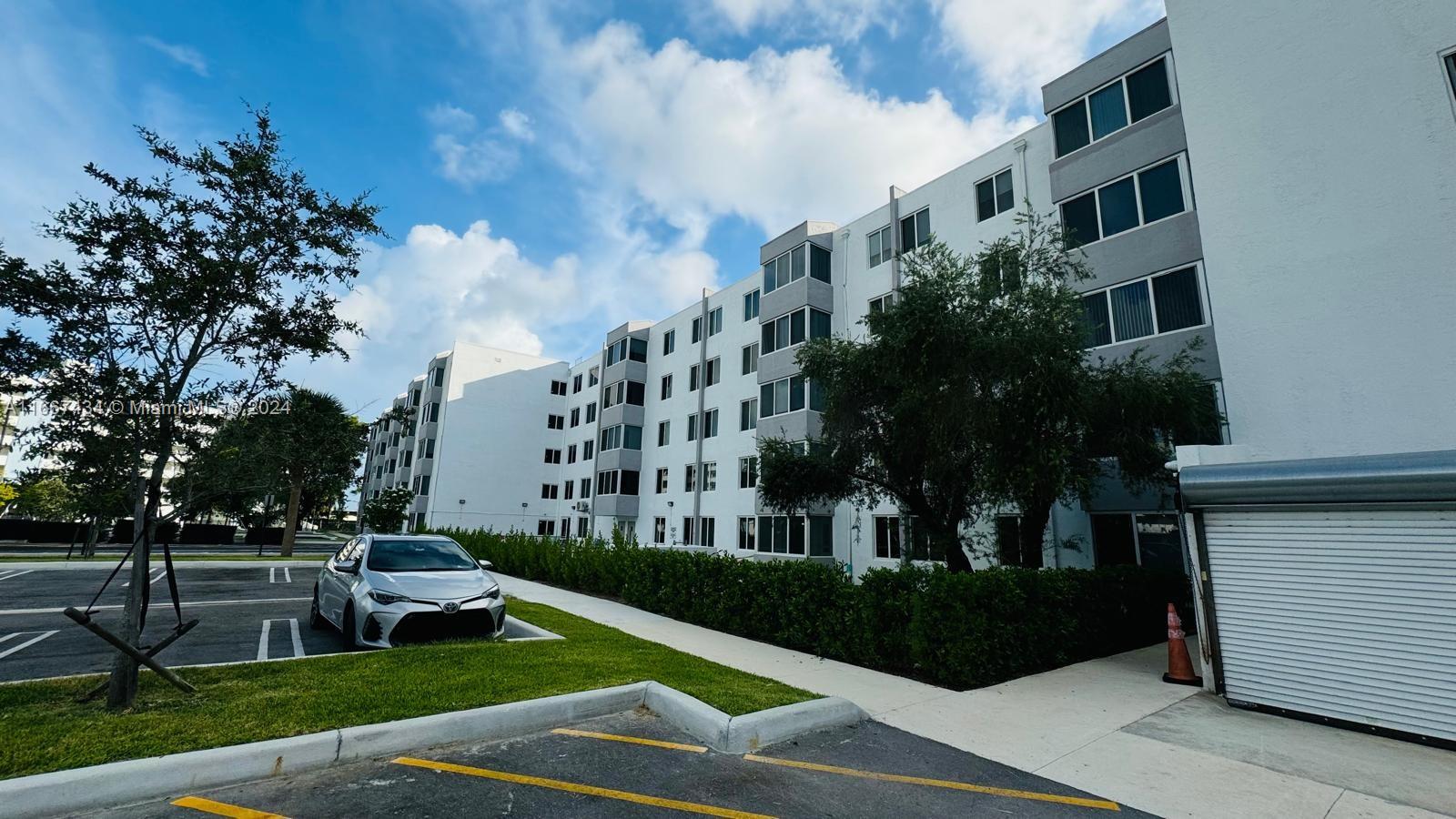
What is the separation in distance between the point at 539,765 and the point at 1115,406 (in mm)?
11215

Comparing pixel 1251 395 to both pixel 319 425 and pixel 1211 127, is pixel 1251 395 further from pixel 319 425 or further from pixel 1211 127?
pixel 319 425

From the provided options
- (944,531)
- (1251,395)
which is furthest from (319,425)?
(1251,395)

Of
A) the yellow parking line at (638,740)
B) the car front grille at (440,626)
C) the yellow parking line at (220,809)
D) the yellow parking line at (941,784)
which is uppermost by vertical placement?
the car front grille at (440,626)

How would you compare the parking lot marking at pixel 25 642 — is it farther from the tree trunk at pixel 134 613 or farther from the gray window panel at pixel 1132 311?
the gray window panel at pixel 1132 311

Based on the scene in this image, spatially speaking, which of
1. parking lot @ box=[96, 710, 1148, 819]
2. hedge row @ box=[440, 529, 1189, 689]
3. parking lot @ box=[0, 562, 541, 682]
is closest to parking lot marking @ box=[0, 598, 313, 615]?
parking lot @ box=[0, 562, 541, 682]

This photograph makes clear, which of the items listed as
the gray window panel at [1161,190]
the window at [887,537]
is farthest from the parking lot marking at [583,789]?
the window at [887,537]

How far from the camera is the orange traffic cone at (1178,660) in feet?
26.4

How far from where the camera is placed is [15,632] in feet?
28.8

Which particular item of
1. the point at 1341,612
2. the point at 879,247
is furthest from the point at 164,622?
the point at 879,247

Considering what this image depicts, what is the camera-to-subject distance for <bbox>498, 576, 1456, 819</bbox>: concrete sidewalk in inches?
177

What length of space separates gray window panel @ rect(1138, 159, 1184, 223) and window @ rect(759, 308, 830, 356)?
1073 cm

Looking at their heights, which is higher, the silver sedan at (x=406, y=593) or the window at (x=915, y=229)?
the window at (x=915, y=229)

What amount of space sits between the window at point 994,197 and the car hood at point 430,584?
18067mm

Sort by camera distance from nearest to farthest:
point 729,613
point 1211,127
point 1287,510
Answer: point 1287,510, point 1211,127, point 729,613
